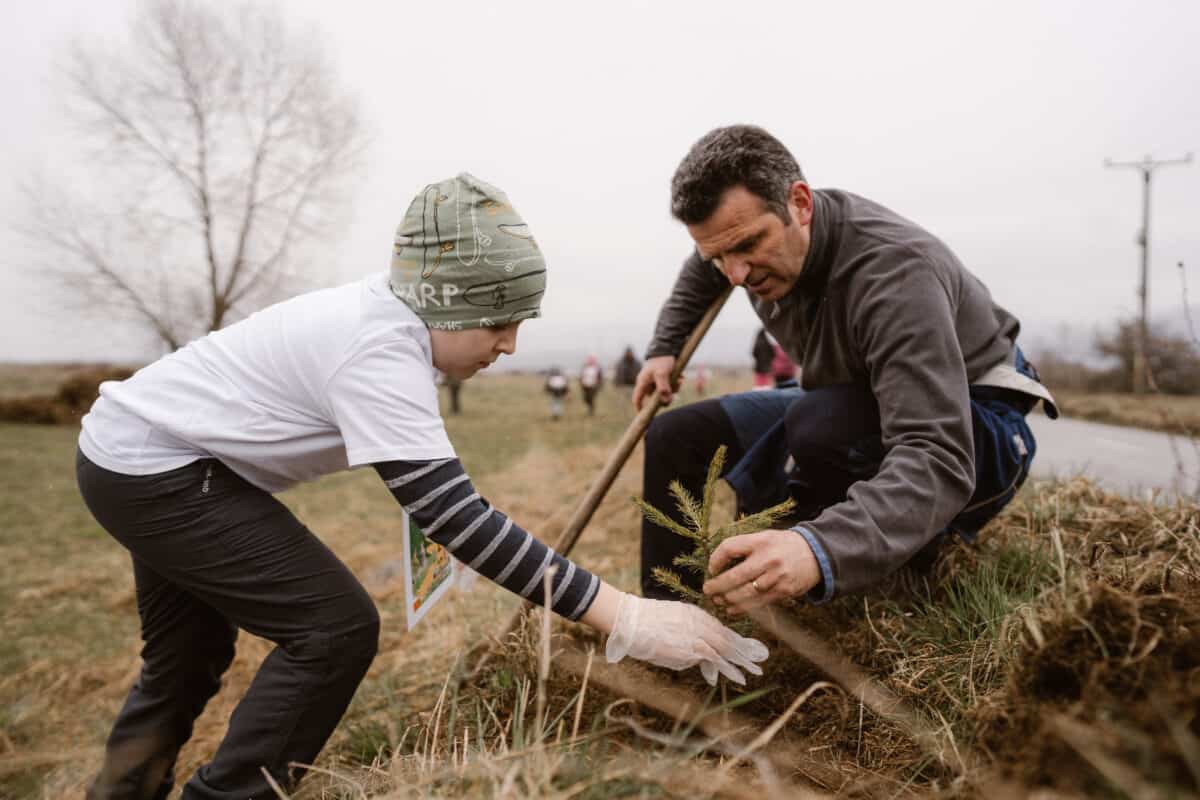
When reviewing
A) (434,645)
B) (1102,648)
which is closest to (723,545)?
(1102,648)

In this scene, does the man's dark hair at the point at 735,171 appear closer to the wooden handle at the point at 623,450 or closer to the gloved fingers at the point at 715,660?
the wooden handle at the point at 623,450

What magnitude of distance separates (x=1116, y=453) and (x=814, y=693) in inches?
289

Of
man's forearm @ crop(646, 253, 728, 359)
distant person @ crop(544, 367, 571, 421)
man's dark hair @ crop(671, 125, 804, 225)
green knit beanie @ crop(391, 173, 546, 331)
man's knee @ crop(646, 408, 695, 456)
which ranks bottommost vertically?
distant person @ crop(544, 367, 571, 421)

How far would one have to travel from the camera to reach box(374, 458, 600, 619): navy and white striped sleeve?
159cm

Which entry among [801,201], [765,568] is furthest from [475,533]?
[801,201]

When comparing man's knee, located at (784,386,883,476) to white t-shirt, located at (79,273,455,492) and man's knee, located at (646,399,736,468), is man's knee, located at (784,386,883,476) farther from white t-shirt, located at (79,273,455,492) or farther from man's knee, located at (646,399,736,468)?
white t-shirt, located at (79,273,455,492)

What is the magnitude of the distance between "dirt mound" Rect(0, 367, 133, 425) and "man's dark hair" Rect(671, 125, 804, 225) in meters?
17.5

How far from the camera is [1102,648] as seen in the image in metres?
1.05

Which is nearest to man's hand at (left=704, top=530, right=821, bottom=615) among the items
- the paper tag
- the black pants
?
the paper tag

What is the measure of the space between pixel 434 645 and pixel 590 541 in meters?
1.92

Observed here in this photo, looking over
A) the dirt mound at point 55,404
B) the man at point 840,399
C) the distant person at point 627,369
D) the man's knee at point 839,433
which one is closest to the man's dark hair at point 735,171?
the man at point 840,399

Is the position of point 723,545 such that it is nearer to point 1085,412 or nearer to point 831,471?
point 831,471

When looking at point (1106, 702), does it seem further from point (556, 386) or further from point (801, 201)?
point (556, 386)

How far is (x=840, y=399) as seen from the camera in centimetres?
221
